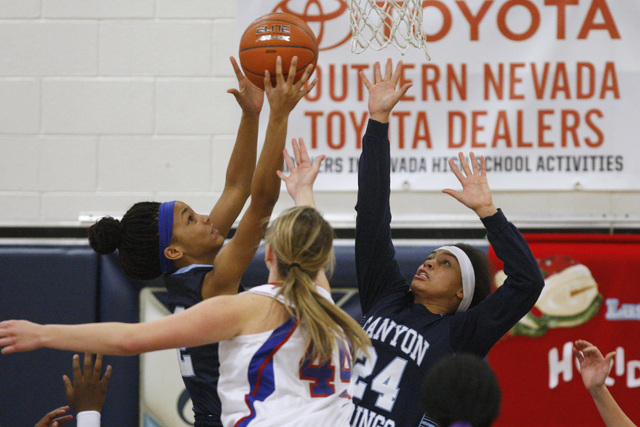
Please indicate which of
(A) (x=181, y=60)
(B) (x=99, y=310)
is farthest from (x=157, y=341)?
(A) (x=181, y=60)

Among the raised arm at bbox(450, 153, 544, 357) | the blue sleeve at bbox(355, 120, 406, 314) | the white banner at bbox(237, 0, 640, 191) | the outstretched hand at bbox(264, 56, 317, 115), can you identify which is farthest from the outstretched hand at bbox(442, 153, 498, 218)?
the white banner at bbox(237, 0, 640, 191)

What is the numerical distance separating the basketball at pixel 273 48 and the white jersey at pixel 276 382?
0.96m

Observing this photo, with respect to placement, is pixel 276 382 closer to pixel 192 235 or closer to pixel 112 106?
pixel 192 235

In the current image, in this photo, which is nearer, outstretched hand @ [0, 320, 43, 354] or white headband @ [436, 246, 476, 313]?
outstretched hand @ [0, 320, 43, 354]

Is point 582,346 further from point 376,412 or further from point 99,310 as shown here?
point 99,310

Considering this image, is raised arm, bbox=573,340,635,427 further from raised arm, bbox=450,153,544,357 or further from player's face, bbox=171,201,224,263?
player's face, bbox=171,201,224,263

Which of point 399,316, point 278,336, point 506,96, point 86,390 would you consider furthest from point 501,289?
point 506,96

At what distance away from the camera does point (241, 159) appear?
2891mm

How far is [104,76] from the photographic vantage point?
174 inches

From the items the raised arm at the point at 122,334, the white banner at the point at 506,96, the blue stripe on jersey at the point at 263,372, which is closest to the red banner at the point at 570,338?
the white banner at the point at 506,96

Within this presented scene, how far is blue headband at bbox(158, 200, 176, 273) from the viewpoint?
2.55m

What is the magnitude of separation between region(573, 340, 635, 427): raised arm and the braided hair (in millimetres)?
1422

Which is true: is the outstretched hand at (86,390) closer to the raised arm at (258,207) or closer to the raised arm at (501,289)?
the raised arm at (258,207)

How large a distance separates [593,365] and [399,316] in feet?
2.14
